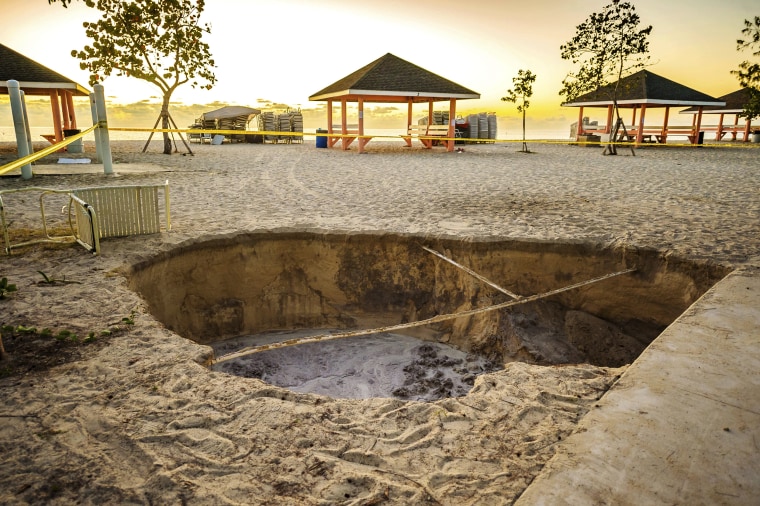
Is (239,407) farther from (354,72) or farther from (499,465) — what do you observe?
(354,72)

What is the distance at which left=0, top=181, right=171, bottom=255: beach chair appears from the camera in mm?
5867

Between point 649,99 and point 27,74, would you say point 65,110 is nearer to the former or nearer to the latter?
point 27,74

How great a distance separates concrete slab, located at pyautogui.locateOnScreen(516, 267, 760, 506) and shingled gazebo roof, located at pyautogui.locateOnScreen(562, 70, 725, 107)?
85.3 ft

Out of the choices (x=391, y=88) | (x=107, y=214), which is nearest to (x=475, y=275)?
(x=107, y=214)

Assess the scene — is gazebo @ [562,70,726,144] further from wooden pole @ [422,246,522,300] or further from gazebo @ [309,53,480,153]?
wooden pole @ [422,246,522,300]

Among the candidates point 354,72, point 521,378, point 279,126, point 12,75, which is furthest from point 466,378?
point 279,126

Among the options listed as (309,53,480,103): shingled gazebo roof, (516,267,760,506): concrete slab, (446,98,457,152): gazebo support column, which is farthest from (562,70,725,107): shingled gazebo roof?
(516,267,760,506): concrete slab

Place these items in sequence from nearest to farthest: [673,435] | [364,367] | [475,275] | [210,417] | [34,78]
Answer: [673,435] → [210,417] → [475,275] → [364,367] → [34,78]

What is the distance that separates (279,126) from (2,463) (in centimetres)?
3335

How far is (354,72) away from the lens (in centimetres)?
2641

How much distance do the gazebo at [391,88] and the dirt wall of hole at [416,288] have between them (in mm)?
15002

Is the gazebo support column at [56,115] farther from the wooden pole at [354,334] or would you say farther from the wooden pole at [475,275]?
the wooden pole at [475,275]

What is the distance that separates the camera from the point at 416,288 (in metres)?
7.09

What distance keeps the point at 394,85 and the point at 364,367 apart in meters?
18.8
